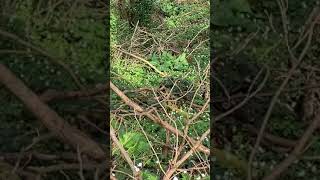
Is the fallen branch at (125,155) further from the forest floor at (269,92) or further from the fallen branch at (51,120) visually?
the forest floor at (269,92)

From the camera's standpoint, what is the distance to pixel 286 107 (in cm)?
206

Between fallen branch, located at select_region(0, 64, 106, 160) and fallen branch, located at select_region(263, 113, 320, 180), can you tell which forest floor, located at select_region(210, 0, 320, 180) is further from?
fallen branch, located at select_region(0, 64, 106, 160)

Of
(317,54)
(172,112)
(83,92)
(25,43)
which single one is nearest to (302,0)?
(317,54)

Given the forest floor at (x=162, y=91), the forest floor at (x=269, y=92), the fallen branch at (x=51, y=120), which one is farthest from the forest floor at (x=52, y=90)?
the forest floor at (x=269, y=92)

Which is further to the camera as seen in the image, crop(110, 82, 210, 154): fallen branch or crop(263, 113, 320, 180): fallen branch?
crop(110, 82, 210, 154): fallen branch

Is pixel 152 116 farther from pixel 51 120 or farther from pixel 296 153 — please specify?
pixel 296 153

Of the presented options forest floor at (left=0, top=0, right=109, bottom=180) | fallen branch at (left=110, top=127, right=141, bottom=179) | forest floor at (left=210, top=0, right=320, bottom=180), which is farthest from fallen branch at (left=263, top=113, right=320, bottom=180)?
forest floor at (left=0, top=0, right=109, bottom=180)

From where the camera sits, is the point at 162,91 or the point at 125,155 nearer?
the point at 125,155

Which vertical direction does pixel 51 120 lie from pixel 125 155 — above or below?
above

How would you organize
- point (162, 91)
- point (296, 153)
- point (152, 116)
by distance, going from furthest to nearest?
point (162, 91)
point (152, 116)
point (296, 153)

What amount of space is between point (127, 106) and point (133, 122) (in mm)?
67

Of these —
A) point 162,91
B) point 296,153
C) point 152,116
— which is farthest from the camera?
point 162,91

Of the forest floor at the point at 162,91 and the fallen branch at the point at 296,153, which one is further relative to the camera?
the forest floor at the point at 162,91

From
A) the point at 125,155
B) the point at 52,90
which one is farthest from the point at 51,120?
the point at 125,155
